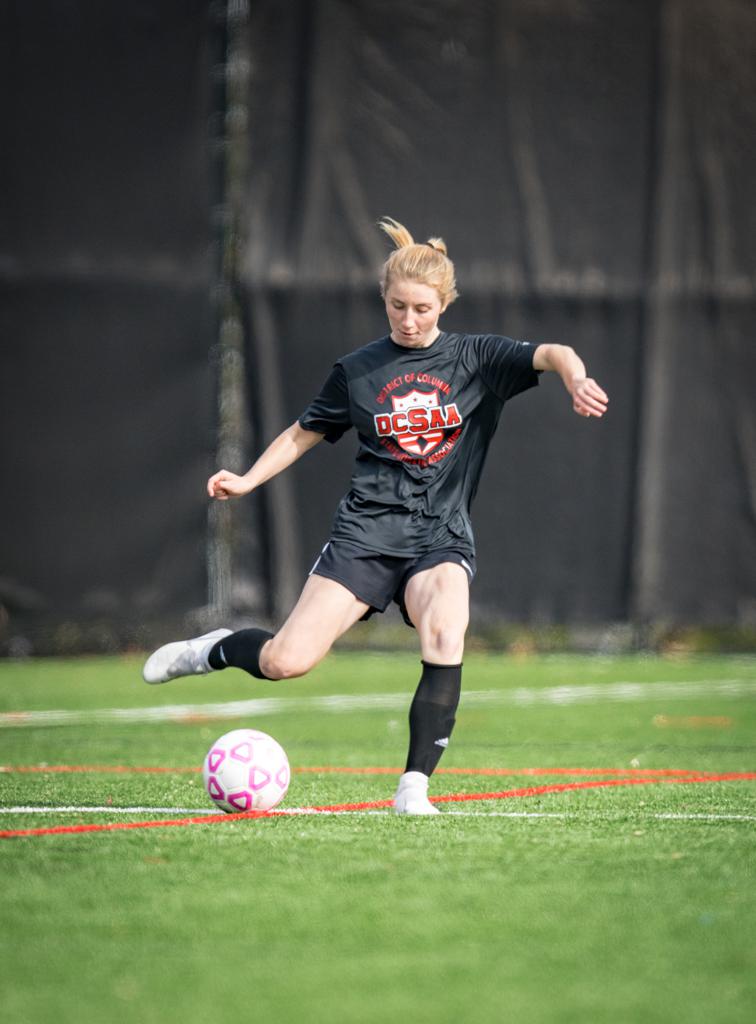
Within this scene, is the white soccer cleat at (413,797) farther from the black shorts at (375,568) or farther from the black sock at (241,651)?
the black sock at (241,651)

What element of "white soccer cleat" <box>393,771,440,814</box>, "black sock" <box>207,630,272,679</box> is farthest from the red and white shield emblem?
"white soccer cleat" <box>393,771,440,814</box>

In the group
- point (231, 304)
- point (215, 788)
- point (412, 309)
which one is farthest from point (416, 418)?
point (231, 304)

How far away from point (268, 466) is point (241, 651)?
24.9 inches

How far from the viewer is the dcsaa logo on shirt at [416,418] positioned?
5285mm

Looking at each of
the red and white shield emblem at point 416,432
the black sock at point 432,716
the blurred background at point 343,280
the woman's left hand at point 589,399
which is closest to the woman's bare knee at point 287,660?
the black sock at point 432,716

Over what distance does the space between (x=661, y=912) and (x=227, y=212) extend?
31.2 ft

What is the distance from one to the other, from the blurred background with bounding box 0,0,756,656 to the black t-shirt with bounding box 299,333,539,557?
→ 684cm

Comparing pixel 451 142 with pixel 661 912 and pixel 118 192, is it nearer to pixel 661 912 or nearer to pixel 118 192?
pixel 118 192

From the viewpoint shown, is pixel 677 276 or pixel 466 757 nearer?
pixel 466 757

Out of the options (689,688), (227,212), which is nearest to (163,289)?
(227,212)

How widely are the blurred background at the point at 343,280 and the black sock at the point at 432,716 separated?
709 cm

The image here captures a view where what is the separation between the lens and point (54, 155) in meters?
12.3

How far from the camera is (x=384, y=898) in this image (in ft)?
11.8

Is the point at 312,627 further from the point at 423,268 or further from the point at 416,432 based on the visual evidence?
the point at 423,268
